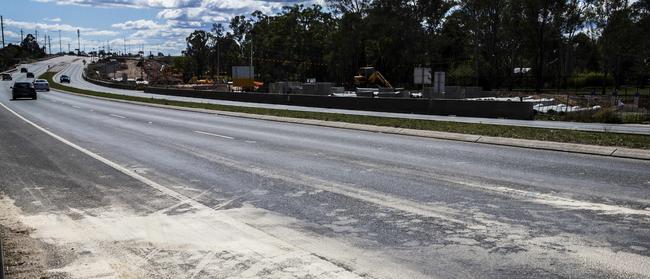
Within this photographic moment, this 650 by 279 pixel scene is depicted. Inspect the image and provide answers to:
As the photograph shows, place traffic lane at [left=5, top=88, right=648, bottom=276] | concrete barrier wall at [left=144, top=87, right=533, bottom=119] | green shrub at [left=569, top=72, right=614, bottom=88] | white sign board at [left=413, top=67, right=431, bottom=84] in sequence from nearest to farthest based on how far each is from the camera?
1. traffic lane at [left=5, top=88, right=648, bottom=276]
2. white sign board at [left=413, top=67, right=431, bottom=84]
3. concrete barrier wall at [left=144, top=87, right=533, bottom=119]
4. green shrub at [left=569, top=72, right=614, bottom=88]

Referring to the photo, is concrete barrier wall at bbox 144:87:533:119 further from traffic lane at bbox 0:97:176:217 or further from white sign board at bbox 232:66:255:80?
white sign board at bbox 232:66:255:80

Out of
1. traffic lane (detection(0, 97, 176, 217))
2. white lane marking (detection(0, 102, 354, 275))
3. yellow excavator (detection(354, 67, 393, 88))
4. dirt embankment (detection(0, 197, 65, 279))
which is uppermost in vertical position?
yellow excavator (detection(354, 67, 393, 88))

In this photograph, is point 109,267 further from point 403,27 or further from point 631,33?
point 403,27

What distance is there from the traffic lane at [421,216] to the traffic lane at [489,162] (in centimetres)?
131

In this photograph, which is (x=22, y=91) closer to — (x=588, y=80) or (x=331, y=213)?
→ (x=331, y=213)

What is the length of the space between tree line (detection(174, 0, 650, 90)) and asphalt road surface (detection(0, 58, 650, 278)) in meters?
57.6

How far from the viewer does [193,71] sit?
163m

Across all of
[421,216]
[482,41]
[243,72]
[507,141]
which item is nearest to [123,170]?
[421,216]

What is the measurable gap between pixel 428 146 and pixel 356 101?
66.3 feet

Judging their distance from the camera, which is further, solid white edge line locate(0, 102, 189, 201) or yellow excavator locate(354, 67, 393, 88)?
yellow excavator locate(354, 67, 393, 88)

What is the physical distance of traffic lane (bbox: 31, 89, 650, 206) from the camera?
29.9 ft

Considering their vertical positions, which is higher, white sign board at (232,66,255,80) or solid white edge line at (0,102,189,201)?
white sign board at (232,66,255,80)

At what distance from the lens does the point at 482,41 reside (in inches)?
3081

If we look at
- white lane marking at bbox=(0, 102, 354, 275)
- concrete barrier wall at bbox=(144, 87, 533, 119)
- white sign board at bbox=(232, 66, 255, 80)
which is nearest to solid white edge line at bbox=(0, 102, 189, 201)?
white lane marking at bbox=(0, 102, 354, 275)
